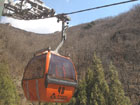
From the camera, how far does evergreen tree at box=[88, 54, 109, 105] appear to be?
10773 millimetres

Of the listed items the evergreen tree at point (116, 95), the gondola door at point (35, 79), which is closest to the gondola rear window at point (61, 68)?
the gondola door at point (35, 79)

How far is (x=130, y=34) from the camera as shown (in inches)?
1115

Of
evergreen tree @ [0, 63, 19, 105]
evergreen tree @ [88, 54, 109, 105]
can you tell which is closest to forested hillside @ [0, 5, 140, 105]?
evergreen tree @ [0, 63, 19, 105]

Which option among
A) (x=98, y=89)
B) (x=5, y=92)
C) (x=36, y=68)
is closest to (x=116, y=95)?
(x=98, y=89)

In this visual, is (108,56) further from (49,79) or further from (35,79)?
(49,79)

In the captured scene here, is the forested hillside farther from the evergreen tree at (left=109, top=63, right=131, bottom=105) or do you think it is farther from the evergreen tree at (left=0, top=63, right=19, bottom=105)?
the evergreen tree at (left=0, top=63, right=19, bottom=105)

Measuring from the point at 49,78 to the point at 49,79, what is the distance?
0.02m

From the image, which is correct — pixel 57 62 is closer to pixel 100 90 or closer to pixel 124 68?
pixel 100 90

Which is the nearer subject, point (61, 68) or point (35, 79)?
point (35, 79)

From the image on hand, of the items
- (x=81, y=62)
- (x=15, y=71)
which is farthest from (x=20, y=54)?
(x=81, y=62)

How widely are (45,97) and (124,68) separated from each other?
18.4 m

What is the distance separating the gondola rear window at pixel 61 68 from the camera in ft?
12.6

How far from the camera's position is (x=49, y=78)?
3609mm

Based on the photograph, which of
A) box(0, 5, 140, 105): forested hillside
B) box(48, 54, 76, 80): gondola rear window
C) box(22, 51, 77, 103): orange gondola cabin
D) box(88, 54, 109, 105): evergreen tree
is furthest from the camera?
box(0, 5, 140, 105): forested hillside
